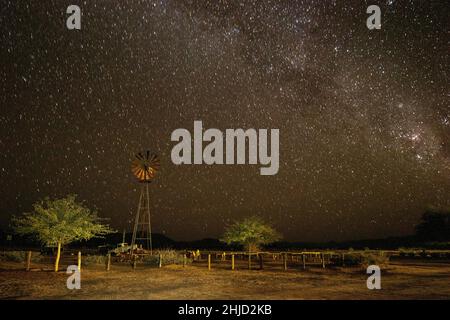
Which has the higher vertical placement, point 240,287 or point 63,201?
point 63,201

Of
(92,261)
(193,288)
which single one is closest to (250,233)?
(92,261)

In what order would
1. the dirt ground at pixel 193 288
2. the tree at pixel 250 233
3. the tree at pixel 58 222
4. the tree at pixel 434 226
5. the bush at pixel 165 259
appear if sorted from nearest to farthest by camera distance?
the dirt ground at pixel 193 288, the tree at pixel 58 222, the bush at pixel 165 259, the tree at pixel 250 233, the tree at pixel 434 226

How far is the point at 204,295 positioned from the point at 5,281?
10.6 metres

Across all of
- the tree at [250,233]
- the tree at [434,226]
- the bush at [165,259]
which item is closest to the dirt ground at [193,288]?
the bush at [165,259]

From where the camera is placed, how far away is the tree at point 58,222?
25.5 metres

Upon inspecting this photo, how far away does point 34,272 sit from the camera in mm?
24641

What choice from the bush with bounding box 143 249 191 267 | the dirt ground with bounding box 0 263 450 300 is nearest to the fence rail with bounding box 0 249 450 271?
the bush with bounding box 143 249 191 267

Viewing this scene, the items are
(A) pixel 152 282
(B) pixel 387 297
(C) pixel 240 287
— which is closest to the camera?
(B) pixel 387 297

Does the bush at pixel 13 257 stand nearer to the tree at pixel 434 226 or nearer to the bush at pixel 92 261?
the bush at pixel 92 261

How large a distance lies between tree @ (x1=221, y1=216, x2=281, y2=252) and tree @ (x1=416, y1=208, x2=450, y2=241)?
50.5m

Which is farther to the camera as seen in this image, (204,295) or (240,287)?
(240,287)

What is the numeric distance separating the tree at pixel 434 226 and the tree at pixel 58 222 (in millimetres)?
76597
